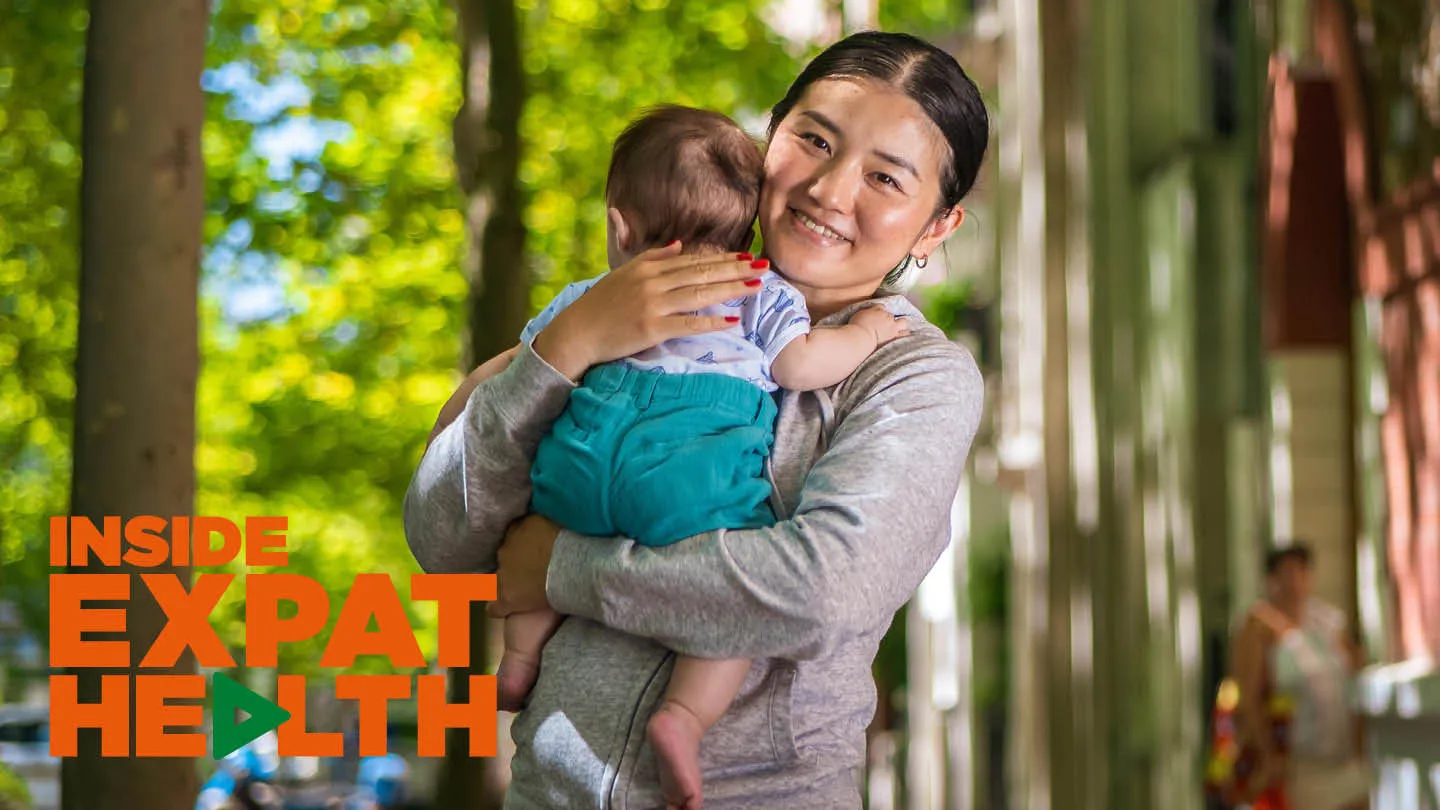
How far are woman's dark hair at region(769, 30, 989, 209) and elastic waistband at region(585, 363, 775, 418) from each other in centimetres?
48

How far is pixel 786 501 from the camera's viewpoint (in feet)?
9.95

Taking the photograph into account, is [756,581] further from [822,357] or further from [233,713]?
[233,713]

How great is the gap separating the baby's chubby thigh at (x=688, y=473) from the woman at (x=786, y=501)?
0.04 m

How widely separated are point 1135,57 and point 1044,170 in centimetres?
222

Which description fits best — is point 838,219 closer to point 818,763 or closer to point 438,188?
point 818,763

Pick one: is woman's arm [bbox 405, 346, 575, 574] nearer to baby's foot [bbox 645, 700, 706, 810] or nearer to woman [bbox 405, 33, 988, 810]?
woman [bbox 405, 33, 988, 810]

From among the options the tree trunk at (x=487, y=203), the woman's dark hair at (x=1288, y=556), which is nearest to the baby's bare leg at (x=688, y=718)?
the woman's dark hair at (x=1288, y=556)

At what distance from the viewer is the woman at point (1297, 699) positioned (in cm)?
1017

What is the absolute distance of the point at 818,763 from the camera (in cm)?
297

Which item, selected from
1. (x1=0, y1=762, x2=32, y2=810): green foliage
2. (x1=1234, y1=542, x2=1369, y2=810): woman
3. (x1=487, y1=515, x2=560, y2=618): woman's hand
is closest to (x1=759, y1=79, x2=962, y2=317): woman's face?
(x1=487, y1=515, x2=560, y2=618): woman's hand

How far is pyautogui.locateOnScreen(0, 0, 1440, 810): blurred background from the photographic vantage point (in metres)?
10.3

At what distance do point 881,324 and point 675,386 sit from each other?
14.0 inches

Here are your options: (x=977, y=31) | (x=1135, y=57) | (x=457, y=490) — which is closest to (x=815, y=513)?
(x=457, y=490)

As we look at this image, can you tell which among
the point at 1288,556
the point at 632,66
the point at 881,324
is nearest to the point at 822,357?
the point at 881,324
